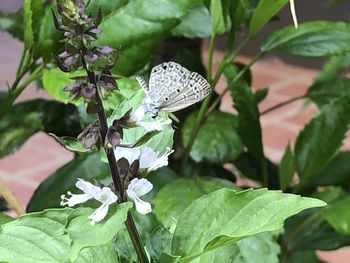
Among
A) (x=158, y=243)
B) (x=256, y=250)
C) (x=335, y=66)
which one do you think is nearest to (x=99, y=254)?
(x=158, y=243)

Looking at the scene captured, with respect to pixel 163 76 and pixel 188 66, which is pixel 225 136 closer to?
pixel 188 66

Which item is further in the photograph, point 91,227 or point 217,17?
point 217,17

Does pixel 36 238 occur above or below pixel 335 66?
above

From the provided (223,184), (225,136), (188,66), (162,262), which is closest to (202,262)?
(162,262)

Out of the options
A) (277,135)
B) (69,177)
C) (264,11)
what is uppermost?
(264,11)

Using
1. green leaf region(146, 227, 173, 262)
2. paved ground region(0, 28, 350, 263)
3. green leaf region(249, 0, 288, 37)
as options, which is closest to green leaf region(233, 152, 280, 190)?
green leaf region(249, 0, 288, 37)

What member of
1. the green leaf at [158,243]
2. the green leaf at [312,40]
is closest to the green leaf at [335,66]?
the green leaf at [312,40]

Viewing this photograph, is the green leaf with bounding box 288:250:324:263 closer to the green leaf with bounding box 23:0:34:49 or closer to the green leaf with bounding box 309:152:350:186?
the green leaf with bounding box 309:152:350:186

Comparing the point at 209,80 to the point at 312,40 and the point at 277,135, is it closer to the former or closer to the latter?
the point at 312,40
